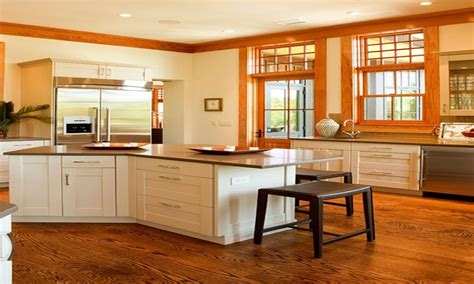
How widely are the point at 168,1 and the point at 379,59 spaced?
3157mm

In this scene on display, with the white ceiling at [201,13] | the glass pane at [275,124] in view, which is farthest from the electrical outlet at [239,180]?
the glass pane at [275,124]

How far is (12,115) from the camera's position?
7.52 metres

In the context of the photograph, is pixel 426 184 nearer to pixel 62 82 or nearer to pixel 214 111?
pixel 214 111

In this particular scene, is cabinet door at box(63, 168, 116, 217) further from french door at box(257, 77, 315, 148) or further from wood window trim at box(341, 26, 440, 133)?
french door at box(257, 77, 315, 148)

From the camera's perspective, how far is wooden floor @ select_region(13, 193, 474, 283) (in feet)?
10.8

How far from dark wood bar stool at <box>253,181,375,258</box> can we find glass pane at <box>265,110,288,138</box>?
445 cm

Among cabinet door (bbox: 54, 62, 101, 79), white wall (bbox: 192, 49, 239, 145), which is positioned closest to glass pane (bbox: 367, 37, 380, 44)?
white wall (bbox: 192, 49, 239, 145)

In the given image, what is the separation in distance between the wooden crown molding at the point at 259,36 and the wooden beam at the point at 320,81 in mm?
176

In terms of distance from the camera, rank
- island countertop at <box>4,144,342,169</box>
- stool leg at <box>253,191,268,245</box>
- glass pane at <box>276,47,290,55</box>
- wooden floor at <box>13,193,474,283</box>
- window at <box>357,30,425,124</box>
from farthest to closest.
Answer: glass pane at <box>276,47,290,55</box> < window at <box>357,30,425,124</box> < stool leg at <box>253,191,268,245</box> < island countertop at <box>4,144,342,169</box> < wooden floor at <box>13,193,474,283</box>

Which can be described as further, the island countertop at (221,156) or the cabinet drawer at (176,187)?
the cabinet drawer at (176,187)

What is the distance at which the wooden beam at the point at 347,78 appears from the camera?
7688mm

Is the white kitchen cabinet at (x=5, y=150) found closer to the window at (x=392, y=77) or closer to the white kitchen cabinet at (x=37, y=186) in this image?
Answer: the white kitchen cabinet at (x=37, y=186)

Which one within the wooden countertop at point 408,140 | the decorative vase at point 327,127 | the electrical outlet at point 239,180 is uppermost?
the decorative vase at point 327,127

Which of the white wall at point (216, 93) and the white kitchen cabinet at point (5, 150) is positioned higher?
the white wall at point (216, 93)
